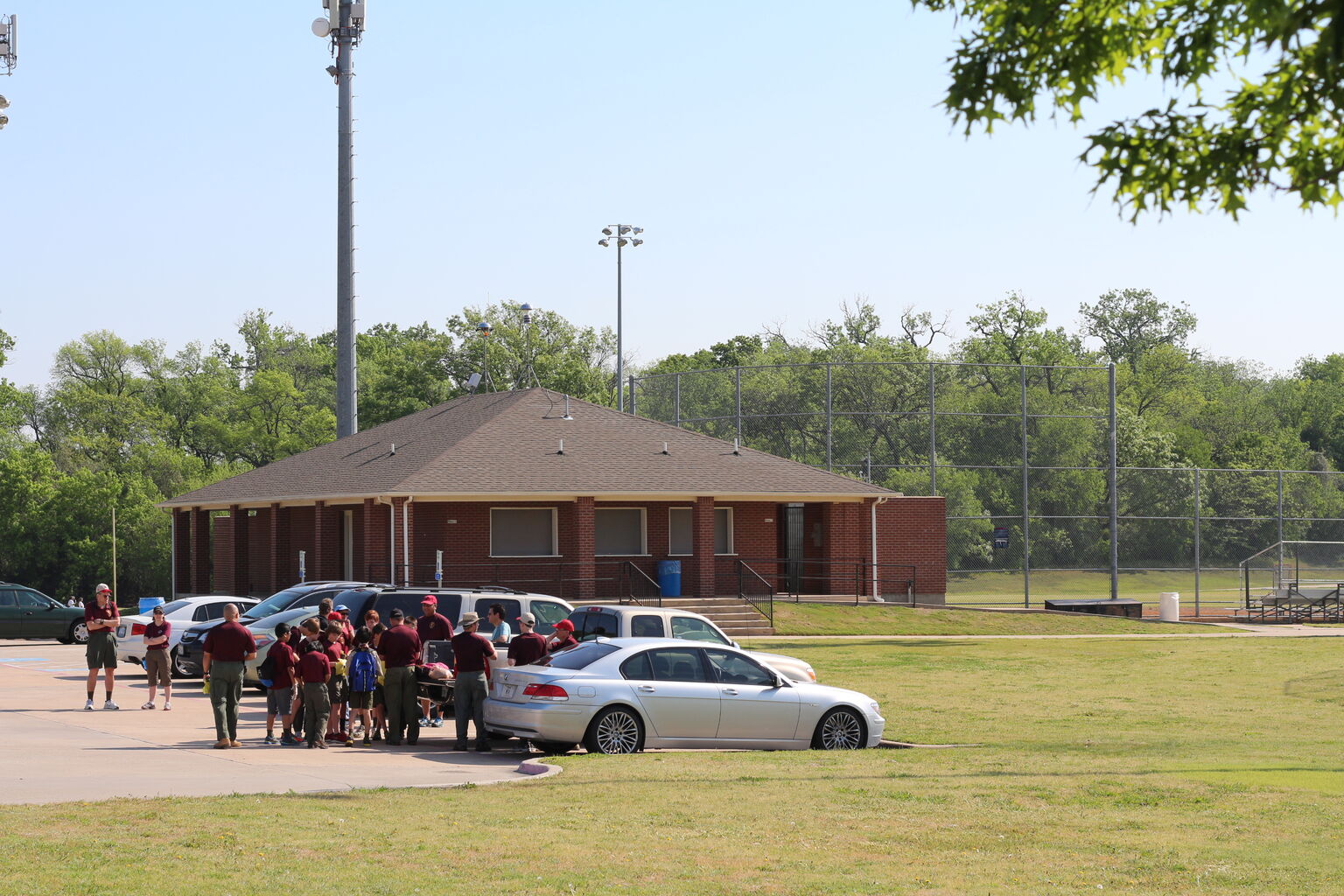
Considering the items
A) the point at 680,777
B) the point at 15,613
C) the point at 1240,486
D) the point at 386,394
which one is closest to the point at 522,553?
the point at 15,613

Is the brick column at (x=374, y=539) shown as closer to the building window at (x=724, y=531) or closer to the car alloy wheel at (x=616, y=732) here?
the building window at (x=724, y=531)

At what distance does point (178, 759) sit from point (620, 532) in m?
25.5

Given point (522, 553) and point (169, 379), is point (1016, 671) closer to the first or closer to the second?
point (522, 553)

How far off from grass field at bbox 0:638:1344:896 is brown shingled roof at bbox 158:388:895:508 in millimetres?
20794

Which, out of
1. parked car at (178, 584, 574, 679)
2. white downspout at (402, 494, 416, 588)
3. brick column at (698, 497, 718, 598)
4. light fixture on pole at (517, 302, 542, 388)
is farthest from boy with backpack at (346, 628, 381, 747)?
light fixture on pole at (517, 302, 542, 388)

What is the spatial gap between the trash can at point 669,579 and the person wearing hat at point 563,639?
68.1 ft

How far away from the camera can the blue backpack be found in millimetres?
17719

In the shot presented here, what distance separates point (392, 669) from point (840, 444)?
3887 centimetres

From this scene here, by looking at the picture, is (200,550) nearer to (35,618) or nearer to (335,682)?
(35,618)

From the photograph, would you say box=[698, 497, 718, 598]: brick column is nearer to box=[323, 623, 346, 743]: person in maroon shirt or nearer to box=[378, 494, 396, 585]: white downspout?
box=[378, 494, 396, 585]: white downspout

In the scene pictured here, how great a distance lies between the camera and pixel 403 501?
37.7 meters

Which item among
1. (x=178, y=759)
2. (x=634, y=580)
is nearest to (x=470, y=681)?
(x=178, y=759)

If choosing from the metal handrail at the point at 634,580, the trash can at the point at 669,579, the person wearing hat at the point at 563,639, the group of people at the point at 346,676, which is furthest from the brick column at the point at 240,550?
the person wearing hat at the point at 563,639

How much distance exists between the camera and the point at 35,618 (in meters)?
37.0
